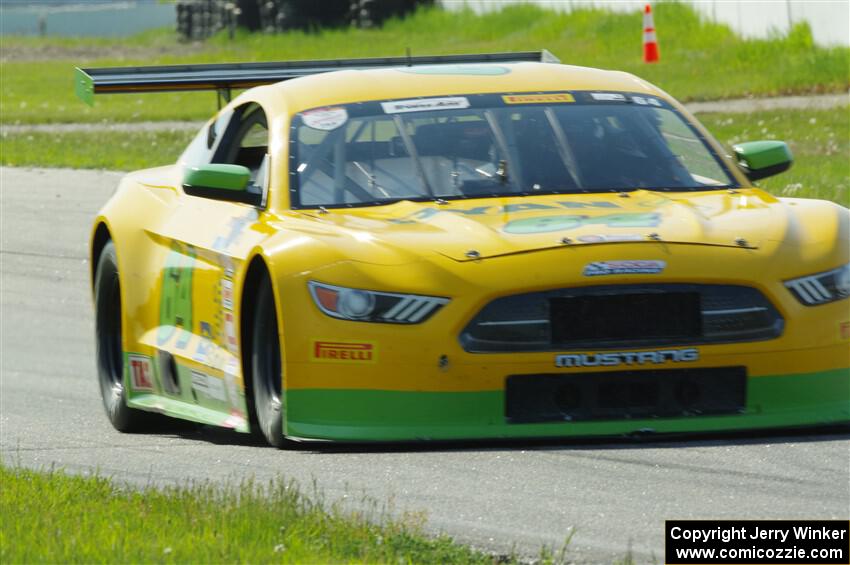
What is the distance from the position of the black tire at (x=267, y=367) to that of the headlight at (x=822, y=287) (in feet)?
5.66

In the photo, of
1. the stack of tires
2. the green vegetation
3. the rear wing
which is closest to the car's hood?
the rear wing

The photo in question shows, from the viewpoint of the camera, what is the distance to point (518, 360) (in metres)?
5.80

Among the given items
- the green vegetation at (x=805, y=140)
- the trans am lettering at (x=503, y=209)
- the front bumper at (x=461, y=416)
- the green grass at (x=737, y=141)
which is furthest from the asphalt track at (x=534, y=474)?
the green grass at (x=737, y=141)

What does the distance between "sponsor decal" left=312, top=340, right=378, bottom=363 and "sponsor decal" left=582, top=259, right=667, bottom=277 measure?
2.38 feet

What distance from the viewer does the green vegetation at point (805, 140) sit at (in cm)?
1442

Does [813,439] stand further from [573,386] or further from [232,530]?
[232,530]

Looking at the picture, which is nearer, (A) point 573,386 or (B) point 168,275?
(A) point 573,386

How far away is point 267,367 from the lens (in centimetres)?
630

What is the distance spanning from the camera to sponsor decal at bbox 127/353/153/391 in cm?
774

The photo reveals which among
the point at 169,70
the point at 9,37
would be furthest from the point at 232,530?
the point at 9,37

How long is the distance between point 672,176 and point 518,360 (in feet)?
4.97

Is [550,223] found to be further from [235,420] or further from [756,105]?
[756,105]

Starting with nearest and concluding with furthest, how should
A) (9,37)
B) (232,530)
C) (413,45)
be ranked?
(232,530), (413,45), (9,37)

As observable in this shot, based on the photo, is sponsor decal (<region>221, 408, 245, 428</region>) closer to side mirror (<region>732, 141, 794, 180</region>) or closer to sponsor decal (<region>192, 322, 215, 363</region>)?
sponsor decal (<region>192, 322, 215, 363</region>)
